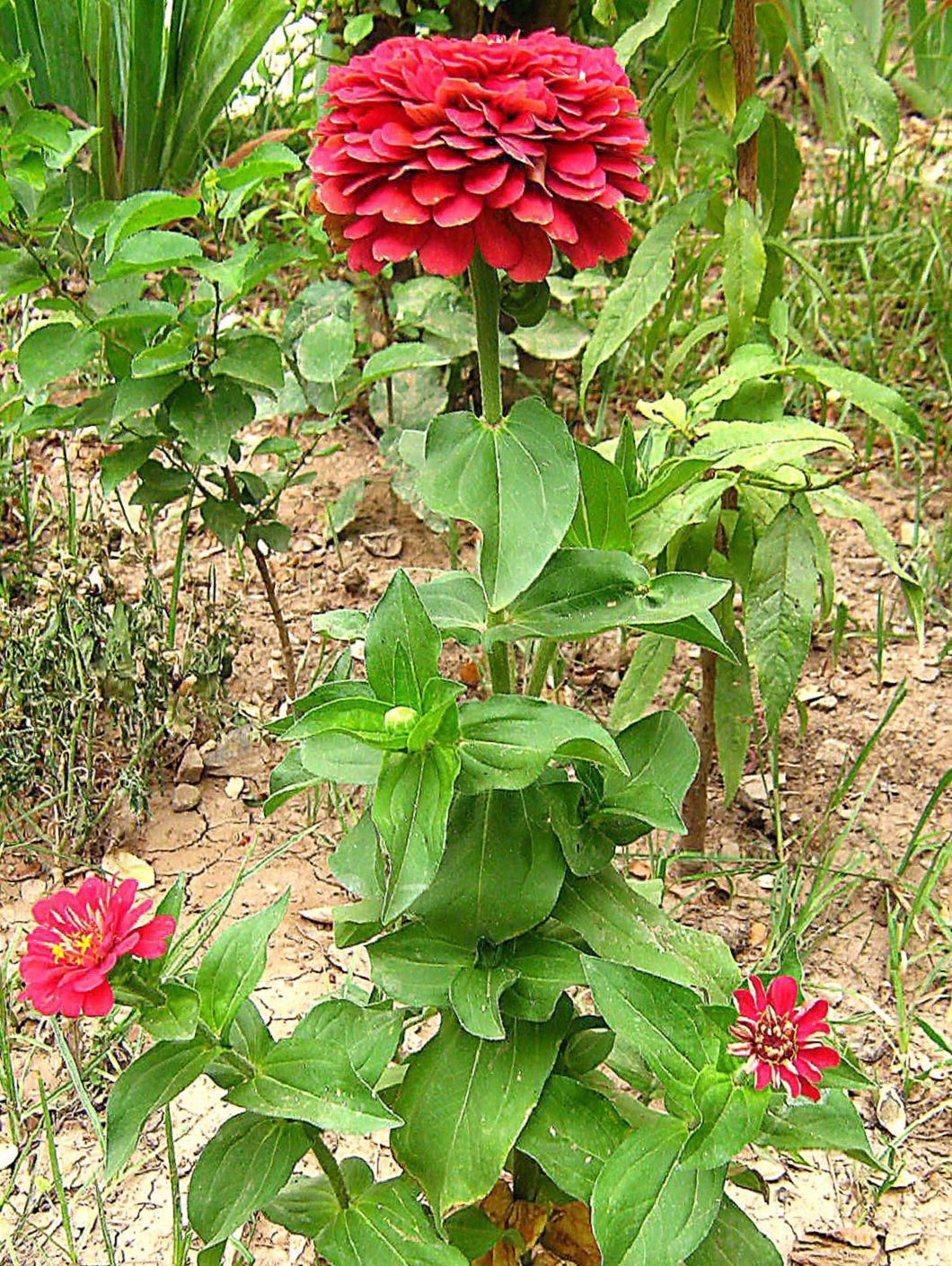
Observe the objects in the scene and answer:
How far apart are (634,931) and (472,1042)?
0.16m

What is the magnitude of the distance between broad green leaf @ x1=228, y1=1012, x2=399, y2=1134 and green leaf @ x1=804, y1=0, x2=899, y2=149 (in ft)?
3.51

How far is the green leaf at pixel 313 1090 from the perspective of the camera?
0.97 m

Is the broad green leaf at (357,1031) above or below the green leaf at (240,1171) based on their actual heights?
above

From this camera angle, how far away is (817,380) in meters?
1.43

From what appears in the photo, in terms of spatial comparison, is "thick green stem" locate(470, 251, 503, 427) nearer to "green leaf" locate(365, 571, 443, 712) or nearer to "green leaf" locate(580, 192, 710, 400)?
"green leaf" locate(365, 571, 443, 712)

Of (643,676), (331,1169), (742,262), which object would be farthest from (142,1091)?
(742,262)

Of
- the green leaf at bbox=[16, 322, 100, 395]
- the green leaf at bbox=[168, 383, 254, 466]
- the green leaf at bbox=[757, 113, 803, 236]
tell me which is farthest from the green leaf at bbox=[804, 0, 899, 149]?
the green leaf at bbox=[16, 322, 100, 395]

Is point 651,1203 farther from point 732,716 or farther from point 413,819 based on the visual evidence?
point 732,716

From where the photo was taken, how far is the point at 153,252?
4.79 ft

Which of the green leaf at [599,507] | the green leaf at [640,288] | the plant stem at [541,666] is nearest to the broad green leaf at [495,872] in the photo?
the plant stem at [541,666]

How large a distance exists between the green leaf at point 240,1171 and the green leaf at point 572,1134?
0.19 meters

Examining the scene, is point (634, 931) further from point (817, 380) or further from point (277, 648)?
point (277, 648)

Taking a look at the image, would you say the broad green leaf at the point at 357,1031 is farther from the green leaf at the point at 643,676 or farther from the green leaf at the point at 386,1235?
the green leaf at the point at 643,676

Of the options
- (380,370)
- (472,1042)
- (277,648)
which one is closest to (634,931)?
(472,1042)
